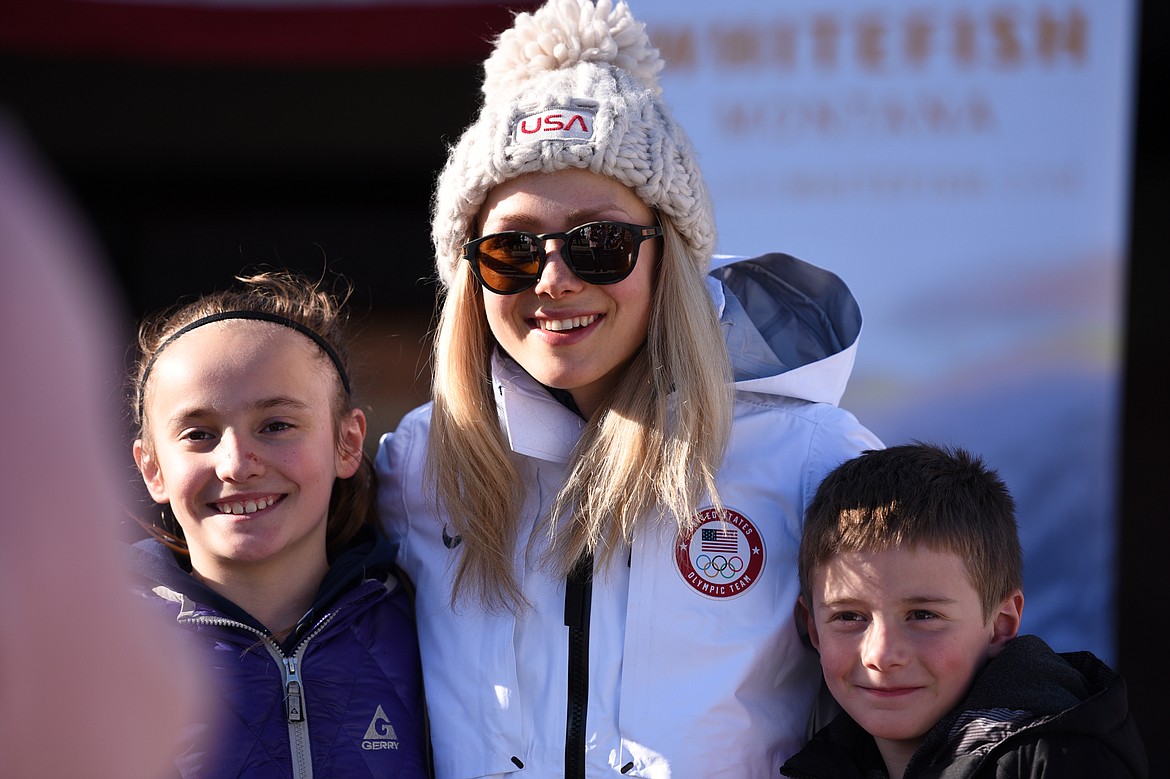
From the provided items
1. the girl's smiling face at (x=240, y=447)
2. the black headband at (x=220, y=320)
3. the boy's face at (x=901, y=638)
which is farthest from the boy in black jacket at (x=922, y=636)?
the black headband at (x=220, y=320)

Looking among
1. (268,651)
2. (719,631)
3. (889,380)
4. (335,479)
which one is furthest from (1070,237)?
(268,651)

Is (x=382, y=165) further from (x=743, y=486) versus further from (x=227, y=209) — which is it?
(x=743, y=486)

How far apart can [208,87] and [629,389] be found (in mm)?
2906

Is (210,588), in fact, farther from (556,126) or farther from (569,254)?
(556,126)

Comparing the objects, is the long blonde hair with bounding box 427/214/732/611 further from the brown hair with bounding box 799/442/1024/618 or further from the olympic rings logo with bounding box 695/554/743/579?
the brown hair with bounding box 799/442/1024/618

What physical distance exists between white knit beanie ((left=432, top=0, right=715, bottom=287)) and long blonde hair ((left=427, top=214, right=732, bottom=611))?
0.09 metres

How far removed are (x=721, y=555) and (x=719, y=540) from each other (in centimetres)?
3

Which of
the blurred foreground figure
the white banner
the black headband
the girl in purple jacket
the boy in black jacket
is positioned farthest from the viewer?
the white banner

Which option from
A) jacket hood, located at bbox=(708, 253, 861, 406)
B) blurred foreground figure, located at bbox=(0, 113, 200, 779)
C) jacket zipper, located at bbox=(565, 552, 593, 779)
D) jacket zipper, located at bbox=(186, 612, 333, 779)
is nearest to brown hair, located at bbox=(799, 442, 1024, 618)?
jacket hood, located at bbox=(708, 253, 861, 406)

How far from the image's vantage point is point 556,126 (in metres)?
2.13

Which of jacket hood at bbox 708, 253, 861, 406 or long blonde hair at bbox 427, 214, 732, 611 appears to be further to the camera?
jacket hood at bbox 708, 253, 861, 406

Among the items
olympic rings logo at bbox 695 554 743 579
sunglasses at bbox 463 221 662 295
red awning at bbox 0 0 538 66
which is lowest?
olympic rings logo at bbox 695 554 743 579

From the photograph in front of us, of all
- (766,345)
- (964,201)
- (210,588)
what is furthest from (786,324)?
(964,201)

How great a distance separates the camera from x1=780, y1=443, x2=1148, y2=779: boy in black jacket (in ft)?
5.92
